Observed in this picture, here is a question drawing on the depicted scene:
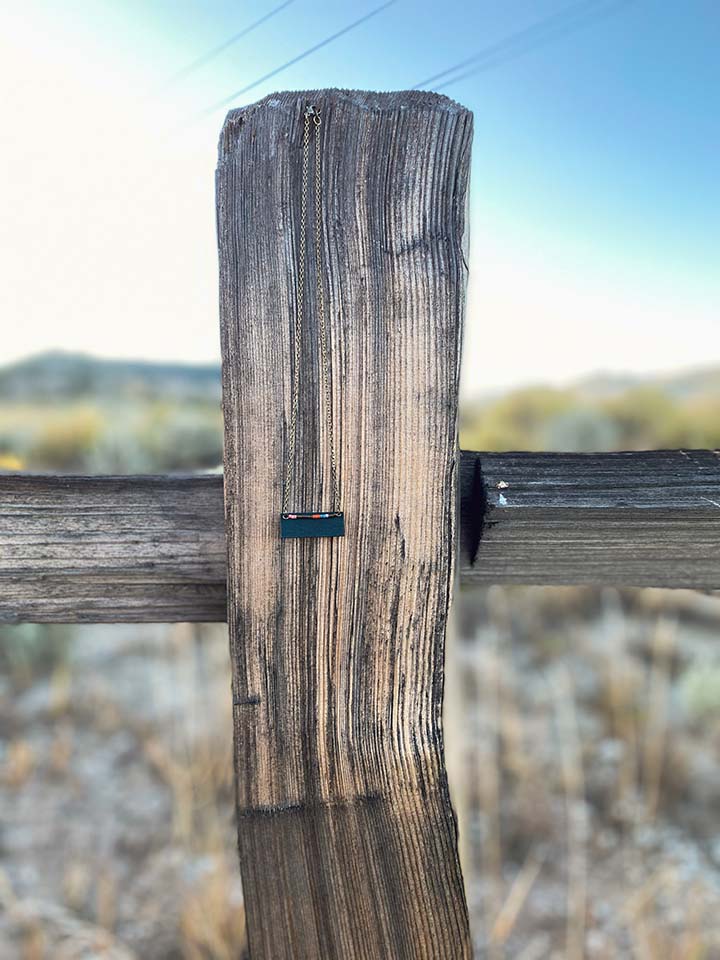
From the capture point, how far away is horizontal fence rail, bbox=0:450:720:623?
763 millimetres

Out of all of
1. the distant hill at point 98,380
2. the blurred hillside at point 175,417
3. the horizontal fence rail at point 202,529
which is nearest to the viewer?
the horizontal fence rail at point 202,529

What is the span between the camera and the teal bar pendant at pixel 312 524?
650 millimetres

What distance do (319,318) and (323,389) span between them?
60mm

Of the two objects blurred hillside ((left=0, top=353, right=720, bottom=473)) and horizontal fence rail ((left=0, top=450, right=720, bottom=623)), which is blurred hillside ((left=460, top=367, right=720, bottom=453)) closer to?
blurred hillside ((left=0, top=353, right=720, bottom=473))

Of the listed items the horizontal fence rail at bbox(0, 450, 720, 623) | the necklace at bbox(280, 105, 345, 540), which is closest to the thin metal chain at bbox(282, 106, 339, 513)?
the necklace at bbox(280, 105, 345, 540)

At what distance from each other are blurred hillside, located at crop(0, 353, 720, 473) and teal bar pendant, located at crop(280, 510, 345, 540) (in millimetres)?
4339

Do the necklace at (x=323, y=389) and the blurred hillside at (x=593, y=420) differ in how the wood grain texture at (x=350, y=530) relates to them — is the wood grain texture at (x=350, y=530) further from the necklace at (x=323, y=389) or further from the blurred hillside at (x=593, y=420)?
the blurred hillside at (x=593, y=420)

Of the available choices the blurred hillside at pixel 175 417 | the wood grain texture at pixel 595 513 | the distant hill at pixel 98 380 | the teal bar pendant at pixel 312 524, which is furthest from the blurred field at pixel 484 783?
the distant hill at pixel 98 380

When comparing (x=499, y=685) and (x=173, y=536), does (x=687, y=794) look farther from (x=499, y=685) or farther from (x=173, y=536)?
(x=173, y=536)

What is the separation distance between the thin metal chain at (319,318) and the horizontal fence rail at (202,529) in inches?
5.9

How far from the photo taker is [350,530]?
2.17 ft

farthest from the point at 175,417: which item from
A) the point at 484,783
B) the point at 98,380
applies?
the point at 484,783

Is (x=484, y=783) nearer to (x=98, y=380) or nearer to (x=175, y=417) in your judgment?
(x=175, y=417)

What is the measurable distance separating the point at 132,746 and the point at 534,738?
1.47m
